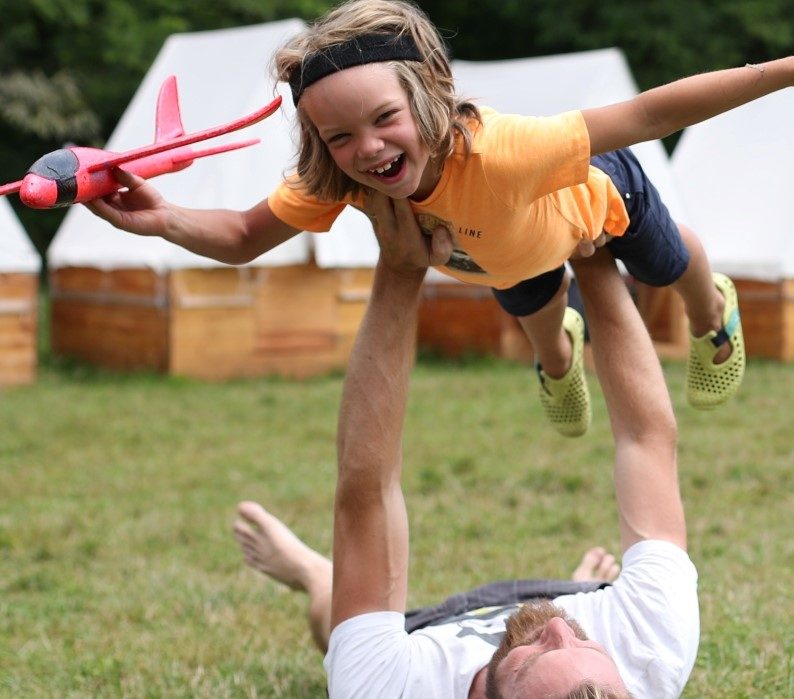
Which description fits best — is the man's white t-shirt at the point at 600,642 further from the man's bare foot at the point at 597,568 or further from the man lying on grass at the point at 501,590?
the man's bare foot at the point at 597,568

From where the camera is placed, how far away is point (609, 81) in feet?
37.3

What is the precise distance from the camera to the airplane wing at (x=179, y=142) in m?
2.62

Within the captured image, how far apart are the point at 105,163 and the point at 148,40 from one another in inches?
664

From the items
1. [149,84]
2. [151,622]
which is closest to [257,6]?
[149,84]

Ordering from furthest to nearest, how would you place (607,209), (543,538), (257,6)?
1. (257,6)
2. (543,538)
3. (607,209)

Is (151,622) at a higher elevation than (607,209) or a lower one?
lower

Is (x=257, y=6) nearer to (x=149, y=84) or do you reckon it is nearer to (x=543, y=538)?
(x=149, y=84)

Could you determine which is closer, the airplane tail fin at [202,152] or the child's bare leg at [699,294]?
the airplane tail fin at [202,152]

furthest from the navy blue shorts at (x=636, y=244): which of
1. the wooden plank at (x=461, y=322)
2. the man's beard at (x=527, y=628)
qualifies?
the wooden plank at (x=461, y=322)

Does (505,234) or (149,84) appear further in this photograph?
(149,84)

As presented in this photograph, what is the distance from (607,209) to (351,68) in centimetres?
88

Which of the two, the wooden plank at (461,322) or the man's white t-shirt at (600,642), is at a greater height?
the man's white t-shirt at (600,642)

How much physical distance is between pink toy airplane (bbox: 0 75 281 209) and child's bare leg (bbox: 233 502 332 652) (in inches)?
53.8

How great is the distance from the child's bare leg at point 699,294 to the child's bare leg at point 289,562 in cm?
141
